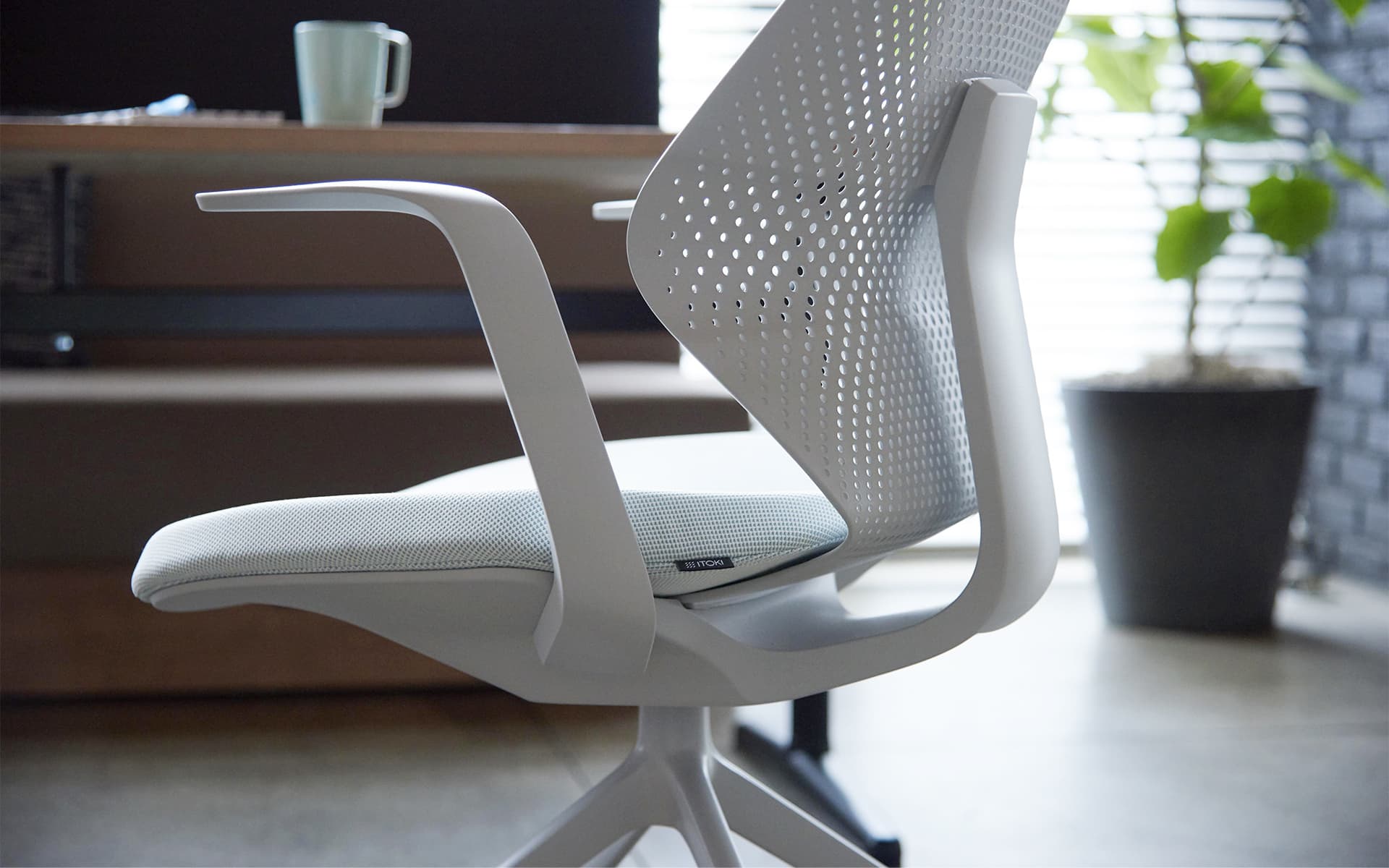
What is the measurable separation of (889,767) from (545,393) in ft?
3.33

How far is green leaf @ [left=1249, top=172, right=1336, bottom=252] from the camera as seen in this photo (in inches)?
82.0

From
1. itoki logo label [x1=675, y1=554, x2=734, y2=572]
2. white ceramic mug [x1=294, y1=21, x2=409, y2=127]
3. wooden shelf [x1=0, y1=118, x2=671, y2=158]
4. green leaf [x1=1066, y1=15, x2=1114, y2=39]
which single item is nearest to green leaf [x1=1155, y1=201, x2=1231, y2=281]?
green leaf [x1=1066, y1=15, x2=1114, y2=39]

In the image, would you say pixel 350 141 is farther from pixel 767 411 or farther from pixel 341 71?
pixel 767 411

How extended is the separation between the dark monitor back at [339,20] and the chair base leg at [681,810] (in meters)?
1.28

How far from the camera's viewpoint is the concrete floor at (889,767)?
51.0 inches

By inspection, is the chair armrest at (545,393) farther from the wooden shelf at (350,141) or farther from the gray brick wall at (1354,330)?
the gray brick wall at (1354,330)

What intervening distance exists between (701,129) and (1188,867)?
95 centimetres

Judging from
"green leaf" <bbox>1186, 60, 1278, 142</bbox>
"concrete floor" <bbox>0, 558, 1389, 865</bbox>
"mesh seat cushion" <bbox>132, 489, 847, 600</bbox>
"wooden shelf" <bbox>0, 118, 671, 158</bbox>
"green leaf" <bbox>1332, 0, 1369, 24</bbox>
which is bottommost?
"concrete floor" <bbox>0, 558, 1389, 865</bbox>

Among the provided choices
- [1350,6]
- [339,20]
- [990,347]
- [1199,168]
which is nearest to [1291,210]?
[1199,168]

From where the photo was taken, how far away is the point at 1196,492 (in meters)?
2.09

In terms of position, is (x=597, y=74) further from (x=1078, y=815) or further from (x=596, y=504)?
(x=596, y=504)

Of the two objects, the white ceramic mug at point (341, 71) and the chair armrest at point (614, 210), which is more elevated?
the white ceramic mug at point (341, 71)

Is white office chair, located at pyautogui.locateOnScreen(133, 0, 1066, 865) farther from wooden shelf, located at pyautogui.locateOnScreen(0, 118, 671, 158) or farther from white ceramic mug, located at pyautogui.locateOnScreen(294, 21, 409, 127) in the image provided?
white ceramic mug, located at pyautogui.locateOnScreen(294, 21, 409, 127)

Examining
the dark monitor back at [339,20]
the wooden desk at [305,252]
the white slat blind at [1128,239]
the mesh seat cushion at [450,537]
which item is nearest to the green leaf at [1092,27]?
the white slat blind at [1128,239]
